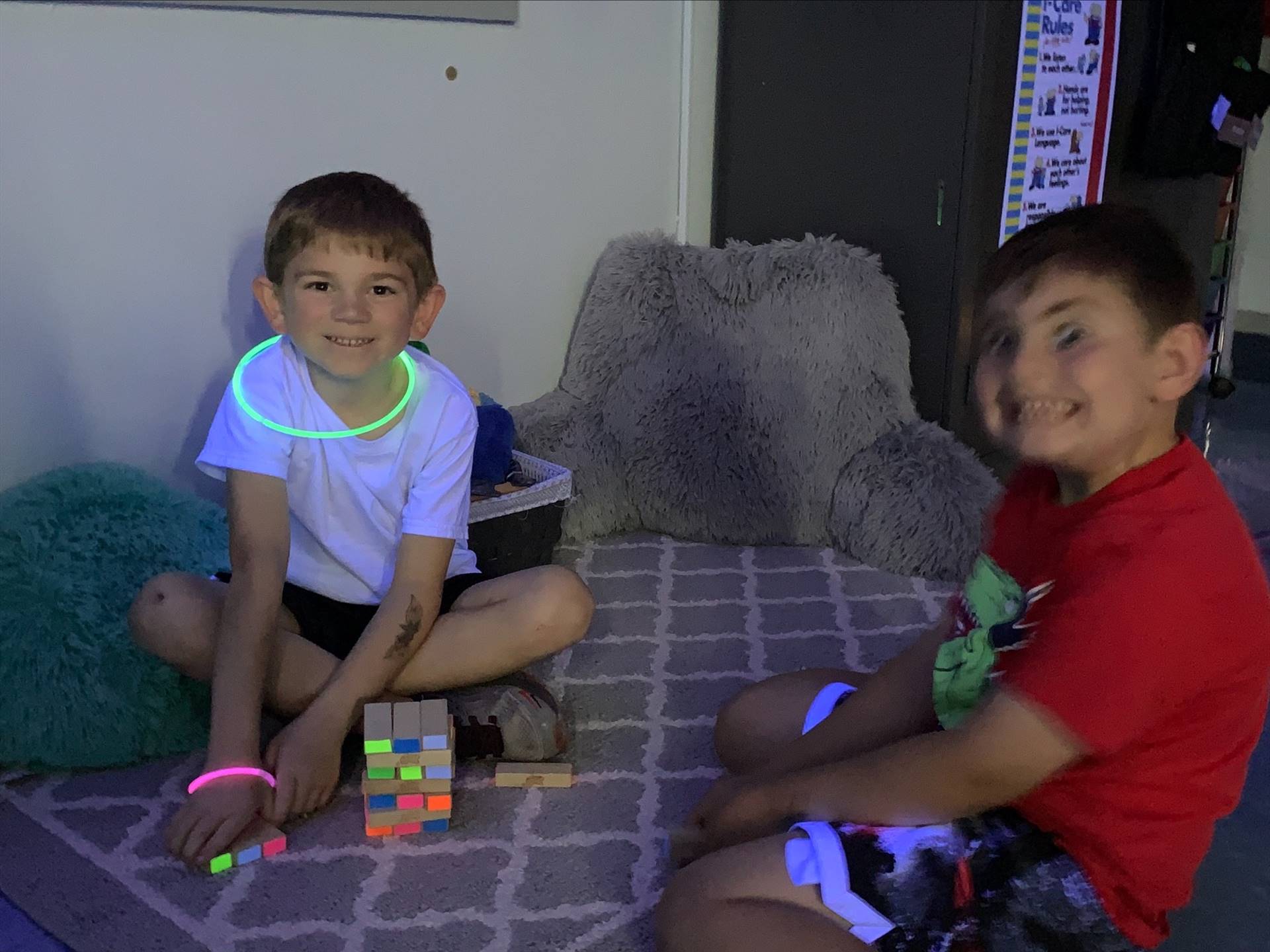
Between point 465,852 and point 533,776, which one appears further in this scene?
point 533,776

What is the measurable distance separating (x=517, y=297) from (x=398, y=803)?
1.13 metres

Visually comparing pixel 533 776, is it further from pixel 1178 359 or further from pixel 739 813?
pixel 1178 359

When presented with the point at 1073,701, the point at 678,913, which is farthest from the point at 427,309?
the point at 1073,701

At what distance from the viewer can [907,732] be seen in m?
1.00

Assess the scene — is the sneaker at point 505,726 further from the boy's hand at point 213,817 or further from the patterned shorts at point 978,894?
the patterned shorts at point 978,894

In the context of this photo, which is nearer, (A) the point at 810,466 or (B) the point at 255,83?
(B) the point at 255,83

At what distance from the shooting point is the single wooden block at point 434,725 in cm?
108

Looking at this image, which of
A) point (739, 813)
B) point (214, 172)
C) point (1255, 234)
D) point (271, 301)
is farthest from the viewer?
point (1255, 234)

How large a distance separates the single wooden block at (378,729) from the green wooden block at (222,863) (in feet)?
0.54

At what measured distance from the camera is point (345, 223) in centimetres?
115

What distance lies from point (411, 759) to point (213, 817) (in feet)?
0.66

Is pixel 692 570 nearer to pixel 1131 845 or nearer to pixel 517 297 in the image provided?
pixel 517 297

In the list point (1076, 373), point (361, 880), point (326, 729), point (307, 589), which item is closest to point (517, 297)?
point (307, 589)

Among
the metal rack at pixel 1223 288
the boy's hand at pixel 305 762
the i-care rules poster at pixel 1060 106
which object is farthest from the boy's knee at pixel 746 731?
the metal rack at pixel 1223 288
